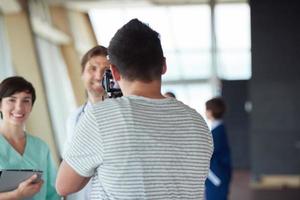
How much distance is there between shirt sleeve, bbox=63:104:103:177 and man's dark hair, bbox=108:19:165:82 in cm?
16

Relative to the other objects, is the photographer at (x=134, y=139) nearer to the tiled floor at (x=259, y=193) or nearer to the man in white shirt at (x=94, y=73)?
the man in white shirt at (x=94, y=73)

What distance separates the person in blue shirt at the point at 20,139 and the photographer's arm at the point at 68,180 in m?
0.81

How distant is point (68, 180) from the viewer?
4.88ft

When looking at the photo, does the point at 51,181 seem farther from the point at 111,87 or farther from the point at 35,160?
the point at 111,87

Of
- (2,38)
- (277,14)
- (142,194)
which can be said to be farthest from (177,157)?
(277,14)

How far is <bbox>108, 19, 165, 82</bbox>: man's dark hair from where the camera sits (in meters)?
1.49

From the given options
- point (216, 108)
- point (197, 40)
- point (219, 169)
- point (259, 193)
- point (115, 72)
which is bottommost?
point (259, 193)

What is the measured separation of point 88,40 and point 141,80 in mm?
11458

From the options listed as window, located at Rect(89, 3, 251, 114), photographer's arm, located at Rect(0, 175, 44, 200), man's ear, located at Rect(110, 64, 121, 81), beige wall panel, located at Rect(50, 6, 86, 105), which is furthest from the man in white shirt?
window, located at Rect(89, 3, 251, 114)

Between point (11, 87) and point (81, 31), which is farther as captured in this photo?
point (81, 31)

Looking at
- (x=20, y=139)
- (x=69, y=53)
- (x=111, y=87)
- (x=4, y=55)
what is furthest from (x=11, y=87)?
(x=69, y=53)

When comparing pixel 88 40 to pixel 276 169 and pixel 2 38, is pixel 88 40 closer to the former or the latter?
pixel 2 38

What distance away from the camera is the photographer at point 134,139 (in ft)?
4.82

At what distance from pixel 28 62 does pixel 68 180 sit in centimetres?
721
